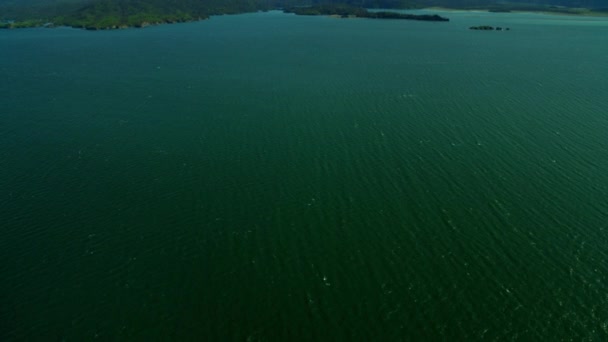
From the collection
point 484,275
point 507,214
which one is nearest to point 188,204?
point 484,275

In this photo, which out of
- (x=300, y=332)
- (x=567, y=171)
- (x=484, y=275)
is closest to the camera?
(x=300, y=332)

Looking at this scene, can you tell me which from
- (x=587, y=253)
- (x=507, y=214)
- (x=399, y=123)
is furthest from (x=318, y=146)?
(x=587, y=253)

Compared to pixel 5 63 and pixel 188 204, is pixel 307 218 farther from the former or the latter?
pixel 5 63

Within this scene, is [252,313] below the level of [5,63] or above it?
below

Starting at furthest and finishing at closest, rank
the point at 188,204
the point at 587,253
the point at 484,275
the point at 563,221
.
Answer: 1. the point at 188,204
2. the point at 563,221
3. the point at 587,253
4. the point at 484,275

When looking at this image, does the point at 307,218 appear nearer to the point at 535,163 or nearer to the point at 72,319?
the point at 72,319

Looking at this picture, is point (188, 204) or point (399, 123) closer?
point (188, 204)
